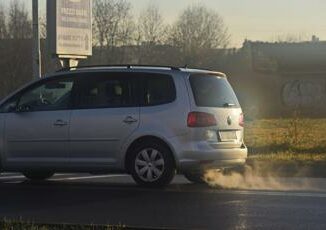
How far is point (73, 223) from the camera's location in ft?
24.8

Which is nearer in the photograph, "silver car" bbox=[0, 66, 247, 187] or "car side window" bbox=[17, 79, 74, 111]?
"silver car" bbox=[0, 66, 247, 187]

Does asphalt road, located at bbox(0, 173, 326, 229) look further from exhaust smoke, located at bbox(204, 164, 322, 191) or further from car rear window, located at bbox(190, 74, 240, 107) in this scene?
car rear window, located at bbox(190, 74, 240, 107)

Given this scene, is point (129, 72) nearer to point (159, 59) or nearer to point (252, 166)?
point (252, 166)

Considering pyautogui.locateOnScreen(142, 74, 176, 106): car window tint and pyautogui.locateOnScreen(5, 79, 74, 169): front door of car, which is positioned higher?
pyautogui.locateOnScreen(142, 74, 176, 106): car window tint

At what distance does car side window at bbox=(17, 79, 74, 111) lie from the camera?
36.3 ft

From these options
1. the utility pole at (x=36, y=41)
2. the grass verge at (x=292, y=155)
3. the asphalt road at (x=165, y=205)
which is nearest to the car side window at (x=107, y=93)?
the asphalt road at (x=165, y=205)

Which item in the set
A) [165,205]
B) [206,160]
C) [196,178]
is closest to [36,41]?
[196,178]

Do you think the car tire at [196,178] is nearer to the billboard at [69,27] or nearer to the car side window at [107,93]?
the car side window at [107,93]

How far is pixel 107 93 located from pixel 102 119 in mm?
450

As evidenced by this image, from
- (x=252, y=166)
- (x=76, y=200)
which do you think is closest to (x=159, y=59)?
(x=252, y=166)

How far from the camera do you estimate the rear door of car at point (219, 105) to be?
10500mm

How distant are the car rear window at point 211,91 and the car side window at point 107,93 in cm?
95

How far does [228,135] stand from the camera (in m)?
10.7


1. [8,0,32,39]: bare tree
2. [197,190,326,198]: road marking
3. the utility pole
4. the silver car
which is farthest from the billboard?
[8,0,32,39]: bare tree
